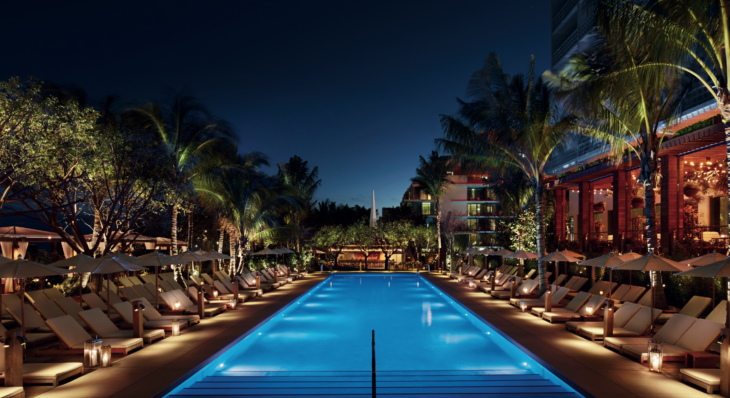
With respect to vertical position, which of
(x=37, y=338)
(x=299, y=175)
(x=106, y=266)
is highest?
(x=299, y=175)

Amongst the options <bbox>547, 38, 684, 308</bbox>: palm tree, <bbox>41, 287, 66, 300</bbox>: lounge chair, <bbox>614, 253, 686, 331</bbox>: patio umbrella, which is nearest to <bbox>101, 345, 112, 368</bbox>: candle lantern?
<bbox>41, 287, 66, 300</bbox>: lounge chair

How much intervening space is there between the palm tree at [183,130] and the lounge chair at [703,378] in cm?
1464

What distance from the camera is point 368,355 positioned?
962 centimetres

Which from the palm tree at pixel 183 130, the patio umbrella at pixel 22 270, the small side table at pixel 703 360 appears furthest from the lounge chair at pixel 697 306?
the palm tree at pixel 183 130

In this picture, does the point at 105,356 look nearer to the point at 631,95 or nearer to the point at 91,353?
the point at 91,353

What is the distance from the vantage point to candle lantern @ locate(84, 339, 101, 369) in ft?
22.1

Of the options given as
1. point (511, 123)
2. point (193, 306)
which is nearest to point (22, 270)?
point (193, 306)

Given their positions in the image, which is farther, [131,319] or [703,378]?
[131,319]

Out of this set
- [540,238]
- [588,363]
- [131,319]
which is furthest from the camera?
[540,238]

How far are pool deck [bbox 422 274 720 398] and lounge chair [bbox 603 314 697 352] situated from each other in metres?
0.19

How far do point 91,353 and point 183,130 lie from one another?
464 inches

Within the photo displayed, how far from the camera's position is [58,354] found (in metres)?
7.56

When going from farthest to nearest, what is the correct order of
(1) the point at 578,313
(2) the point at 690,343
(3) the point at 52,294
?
(1) the point at 578,313 → (3) the point at 52,294 → (2) the point at 690,343

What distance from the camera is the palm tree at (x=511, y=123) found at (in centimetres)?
1355
